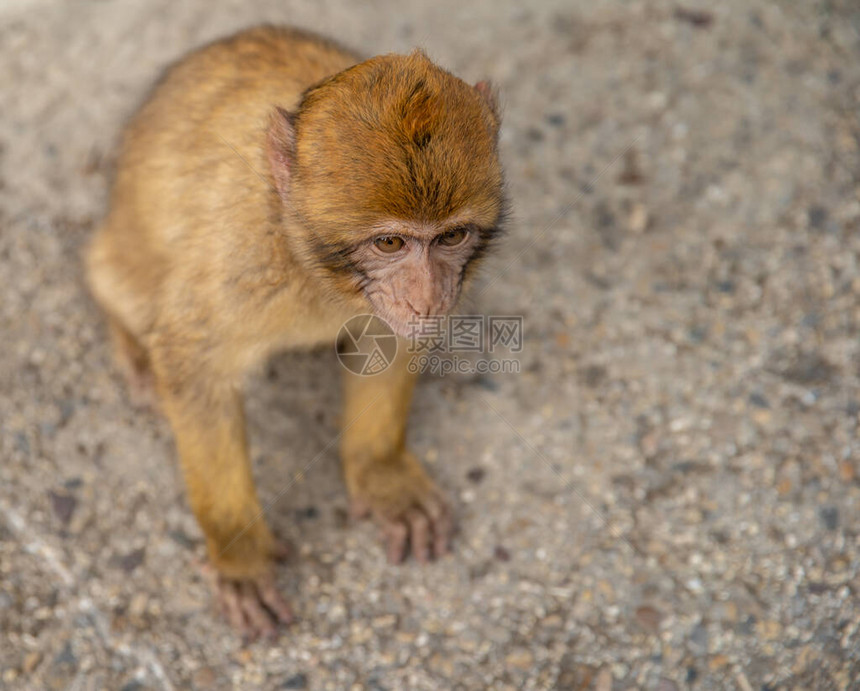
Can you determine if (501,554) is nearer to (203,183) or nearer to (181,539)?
(181,539)

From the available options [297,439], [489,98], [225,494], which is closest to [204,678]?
[225,494]

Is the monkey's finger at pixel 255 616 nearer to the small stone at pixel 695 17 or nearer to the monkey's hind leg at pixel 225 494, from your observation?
the monkey's hind leg at pixel 225 494

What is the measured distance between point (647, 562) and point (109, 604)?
1856 mm

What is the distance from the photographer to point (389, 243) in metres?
2.59

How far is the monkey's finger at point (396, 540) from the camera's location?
337cm

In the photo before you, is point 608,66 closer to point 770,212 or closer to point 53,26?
point 770,212

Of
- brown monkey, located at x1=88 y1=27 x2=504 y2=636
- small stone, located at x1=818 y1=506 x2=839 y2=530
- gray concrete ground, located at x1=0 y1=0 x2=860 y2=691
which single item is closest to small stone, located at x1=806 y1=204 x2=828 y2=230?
gray concrete ground, located at x1=0 y1=0 x2=860 y2=691

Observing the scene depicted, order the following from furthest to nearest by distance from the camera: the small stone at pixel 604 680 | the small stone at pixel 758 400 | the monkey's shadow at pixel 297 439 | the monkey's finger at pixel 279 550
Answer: the small stone at pixel 758 400, the monkey's shadow at pixel 297 439, the monkey's finger at pixel 279 550, the small stone at pixel 604 680

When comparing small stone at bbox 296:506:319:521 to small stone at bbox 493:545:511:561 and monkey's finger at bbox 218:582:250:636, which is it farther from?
small stone at bbox 493:545:511:561

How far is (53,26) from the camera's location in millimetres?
4609

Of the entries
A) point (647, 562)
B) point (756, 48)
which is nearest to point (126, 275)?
point (647, 562)

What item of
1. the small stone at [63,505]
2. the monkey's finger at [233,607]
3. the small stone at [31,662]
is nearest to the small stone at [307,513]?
the monkey's finger at [233,607]

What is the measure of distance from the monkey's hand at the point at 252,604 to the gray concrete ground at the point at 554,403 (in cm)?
7

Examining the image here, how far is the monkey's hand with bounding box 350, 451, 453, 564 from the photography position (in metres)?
3.38
